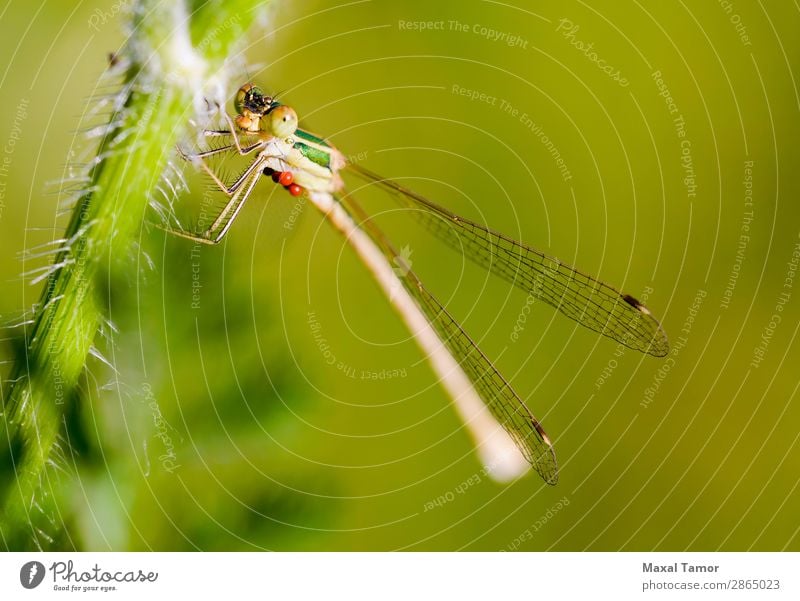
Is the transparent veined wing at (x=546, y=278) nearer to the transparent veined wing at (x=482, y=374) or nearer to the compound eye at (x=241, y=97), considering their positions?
the transparent veined wing at (x=482, y=374)

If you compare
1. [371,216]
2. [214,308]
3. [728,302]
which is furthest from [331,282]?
[728,302]

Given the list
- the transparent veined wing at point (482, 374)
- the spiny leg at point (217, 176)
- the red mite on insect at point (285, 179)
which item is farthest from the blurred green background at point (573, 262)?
the spiny leg at point (217, 176)

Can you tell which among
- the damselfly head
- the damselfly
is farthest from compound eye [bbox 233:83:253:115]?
the damselfly

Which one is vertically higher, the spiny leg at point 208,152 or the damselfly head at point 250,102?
the damselfly head at point 250,102

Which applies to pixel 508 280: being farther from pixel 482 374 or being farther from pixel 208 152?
pixel 208 152

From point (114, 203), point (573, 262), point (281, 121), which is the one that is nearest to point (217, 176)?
point (281, 121)
